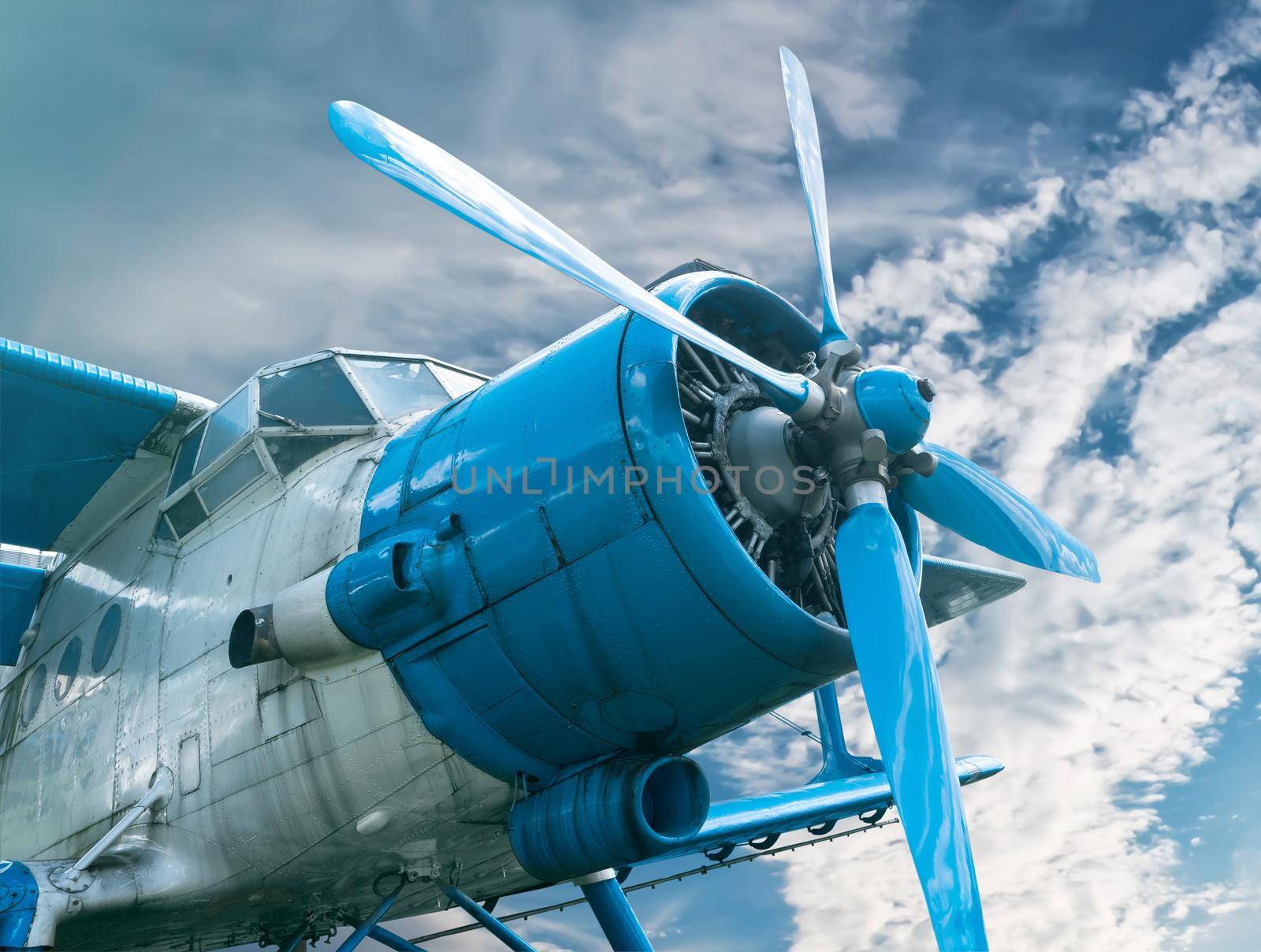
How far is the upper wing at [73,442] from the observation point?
973cm

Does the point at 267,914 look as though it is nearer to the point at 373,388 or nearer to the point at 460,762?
the point at 460,762

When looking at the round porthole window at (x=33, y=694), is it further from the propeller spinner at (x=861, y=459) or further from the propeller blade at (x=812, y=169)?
the propeller blade at (x=812, y=169)

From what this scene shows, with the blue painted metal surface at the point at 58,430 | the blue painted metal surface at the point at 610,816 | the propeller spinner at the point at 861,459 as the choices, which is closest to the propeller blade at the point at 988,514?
the propeller spinner at the point at 861,459

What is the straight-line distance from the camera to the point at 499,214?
566 centimetres

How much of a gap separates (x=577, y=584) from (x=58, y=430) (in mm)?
7048

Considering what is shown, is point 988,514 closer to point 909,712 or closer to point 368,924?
point 909,712

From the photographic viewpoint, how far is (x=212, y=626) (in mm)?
7945

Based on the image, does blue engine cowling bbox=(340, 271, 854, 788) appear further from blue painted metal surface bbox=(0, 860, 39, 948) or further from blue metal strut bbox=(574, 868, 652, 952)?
blue metal strut bbox=(574, 868, 652, 952)

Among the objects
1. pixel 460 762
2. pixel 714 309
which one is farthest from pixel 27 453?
pixel 714 309

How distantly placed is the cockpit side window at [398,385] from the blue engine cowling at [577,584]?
61.1 inches

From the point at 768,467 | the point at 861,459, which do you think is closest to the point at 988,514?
the point at 861,459

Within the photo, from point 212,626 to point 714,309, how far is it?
437 centimetres

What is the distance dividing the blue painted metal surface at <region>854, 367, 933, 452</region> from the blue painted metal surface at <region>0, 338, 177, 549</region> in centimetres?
664

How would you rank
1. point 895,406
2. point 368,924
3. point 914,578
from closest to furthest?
point 895,406
point 914,578
point 368,924
